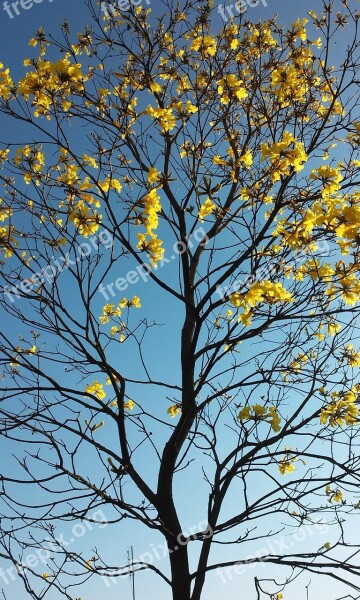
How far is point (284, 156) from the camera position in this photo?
285 cm

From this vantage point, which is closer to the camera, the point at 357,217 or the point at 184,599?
the point at 357,217

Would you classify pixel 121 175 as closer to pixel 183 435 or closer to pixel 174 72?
pixel 174 72

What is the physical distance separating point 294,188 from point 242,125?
1198 mm

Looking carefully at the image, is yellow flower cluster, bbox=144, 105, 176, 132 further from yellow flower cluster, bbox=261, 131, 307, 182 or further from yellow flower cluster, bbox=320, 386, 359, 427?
yellow flower cluster, bbox=320, 386, 359, 427

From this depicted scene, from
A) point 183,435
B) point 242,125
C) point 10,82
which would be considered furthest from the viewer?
point 242,125

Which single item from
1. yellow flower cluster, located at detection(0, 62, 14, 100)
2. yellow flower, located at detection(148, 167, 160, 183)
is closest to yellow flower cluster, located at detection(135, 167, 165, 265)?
yellow flower, located at detection(148, 167, 160, 183)

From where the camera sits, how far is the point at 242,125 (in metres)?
4.08

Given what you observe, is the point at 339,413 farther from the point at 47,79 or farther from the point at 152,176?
the point at 47,79

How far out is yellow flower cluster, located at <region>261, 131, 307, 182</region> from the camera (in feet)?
9.22

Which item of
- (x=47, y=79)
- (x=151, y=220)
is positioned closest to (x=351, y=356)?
(x=151, y=220)

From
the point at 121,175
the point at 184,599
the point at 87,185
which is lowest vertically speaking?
the point at 184,599

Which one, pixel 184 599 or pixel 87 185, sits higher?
pixel 87 185

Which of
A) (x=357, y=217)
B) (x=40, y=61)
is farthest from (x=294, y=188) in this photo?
(x=40, y=61)

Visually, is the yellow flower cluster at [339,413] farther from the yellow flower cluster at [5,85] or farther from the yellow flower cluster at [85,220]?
the yellow flower cluster at [5,85]
